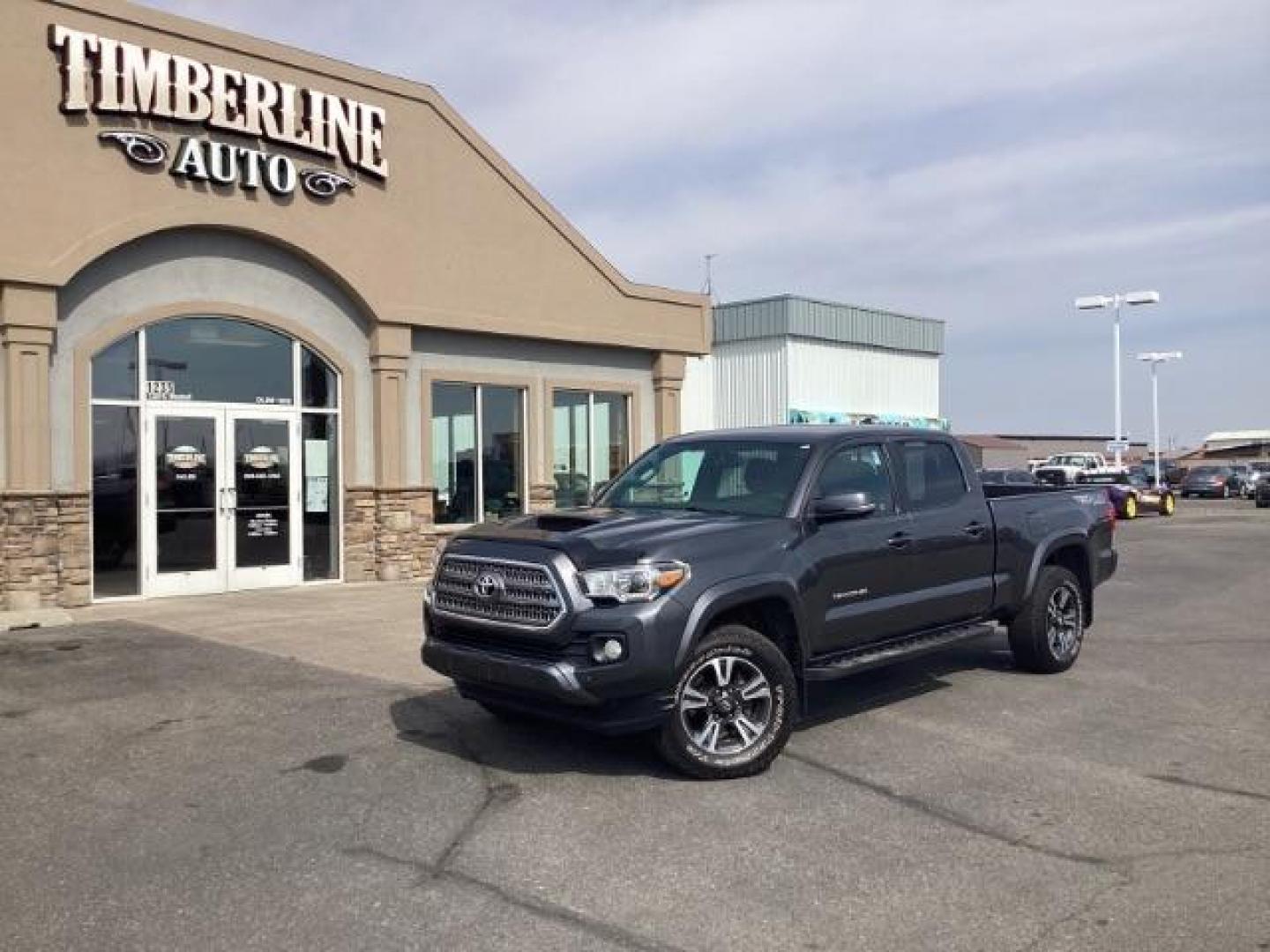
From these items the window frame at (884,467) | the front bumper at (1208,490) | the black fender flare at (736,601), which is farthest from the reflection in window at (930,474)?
the front bumper at (1208,490)

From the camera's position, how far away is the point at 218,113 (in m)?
13.1

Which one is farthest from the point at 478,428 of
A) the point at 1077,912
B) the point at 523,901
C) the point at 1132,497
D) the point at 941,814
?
the point at 1132,497

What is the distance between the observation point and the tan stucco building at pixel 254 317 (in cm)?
1194

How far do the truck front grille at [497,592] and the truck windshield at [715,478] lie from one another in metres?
1.34

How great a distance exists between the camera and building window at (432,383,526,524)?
16031mm

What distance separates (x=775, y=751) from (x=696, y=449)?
2.27 m

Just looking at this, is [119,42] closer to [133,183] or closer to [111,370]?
[133,183]

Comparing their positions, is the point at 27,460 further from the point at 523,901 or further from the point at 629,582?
the point at 523,901

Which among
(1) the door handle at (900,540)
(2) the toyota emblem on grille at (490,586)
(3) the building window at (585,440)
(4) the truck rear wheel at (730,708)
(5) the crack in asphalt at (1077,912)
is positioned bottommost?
(5) the crack in asphalt at (1077,912)

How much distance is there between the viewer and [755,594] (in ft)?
19.7

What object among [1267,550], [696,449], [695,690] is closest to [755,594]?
[695,690]

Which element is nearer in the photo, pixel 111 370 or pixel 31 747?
pixel 31 747

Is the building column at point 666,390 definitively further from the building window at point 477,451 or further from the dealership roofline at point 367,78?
the building window at point 477,451

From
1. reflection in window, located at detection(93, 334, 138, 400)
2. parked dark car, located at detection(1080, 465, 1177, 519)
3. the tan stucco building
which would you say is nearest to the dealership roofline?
the tan stucco building
